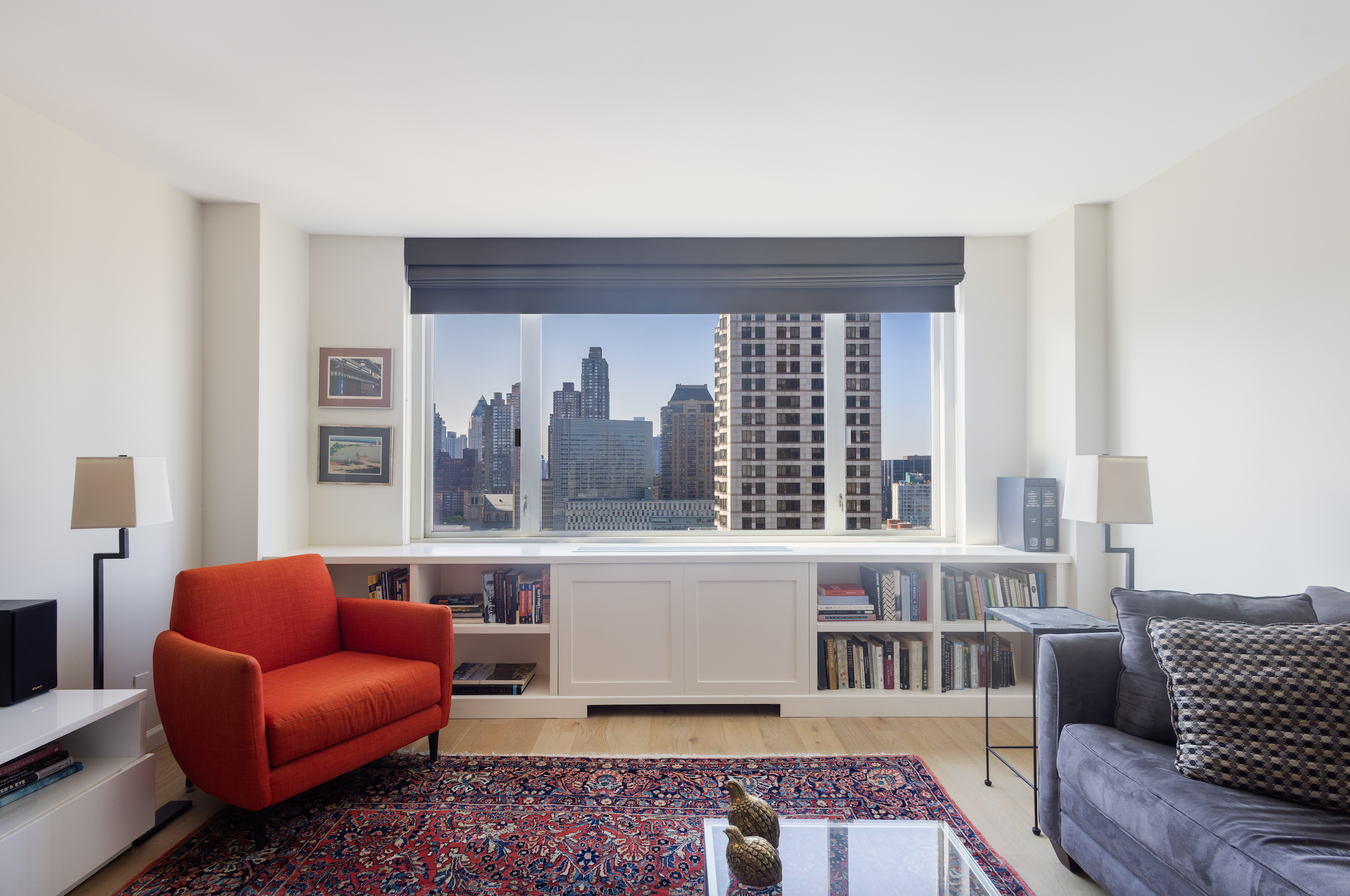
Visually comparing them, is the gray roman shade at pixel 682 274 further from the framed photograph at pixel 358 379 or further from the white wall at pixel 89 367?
the white wall at pixel 89 367

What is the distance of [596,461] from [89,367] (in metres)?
2.28

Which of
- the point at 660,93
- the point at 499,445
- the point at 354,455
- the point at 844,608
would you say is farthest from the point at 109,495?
the point at 844,608

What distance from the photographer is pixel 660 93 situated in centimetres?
216

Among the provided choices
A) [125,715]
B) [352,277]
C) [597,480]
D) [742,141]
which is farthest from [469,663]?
[742,141]

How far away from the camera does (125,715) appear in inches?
82.8

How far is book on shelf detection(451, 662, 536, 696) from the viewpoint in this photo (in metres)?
3.21

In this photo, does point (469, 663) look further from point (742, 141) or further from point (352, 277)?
point (742, 141)

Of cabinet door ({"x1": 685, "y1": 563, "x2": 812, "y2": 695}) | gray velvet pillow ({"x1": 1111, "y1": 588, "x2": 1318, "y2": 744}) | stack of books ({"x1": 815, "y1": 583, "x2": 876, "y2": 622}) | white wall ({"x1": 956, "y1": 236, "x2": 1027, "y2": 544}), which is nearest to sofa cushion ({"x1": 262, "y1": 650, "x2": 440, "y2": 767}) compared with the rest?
cabinet door ({"x1": 685, "y1": 563, "x2": 812, "y2": 695})

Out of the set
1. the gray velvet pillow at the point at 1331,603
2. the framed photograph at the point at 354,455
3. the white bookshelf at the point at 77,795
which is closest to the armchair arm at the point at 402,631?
the white bookshelf at the point at 77,795

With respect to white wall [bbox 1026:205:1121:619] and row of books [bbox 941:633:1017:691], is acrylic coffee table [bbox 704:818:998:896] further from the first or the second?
white wall [bbox 1026:205:1121:619]

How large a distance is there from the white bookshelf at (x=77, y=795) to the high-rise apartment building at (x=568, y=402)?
2276 mm

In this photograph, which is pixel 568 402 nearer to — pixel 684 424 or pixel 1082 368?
pixel 684 424

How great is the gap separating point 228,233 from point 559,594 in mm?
2360

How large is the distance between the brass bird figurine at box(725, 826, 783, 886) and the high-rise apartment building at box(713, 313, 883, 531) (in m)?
2.44
